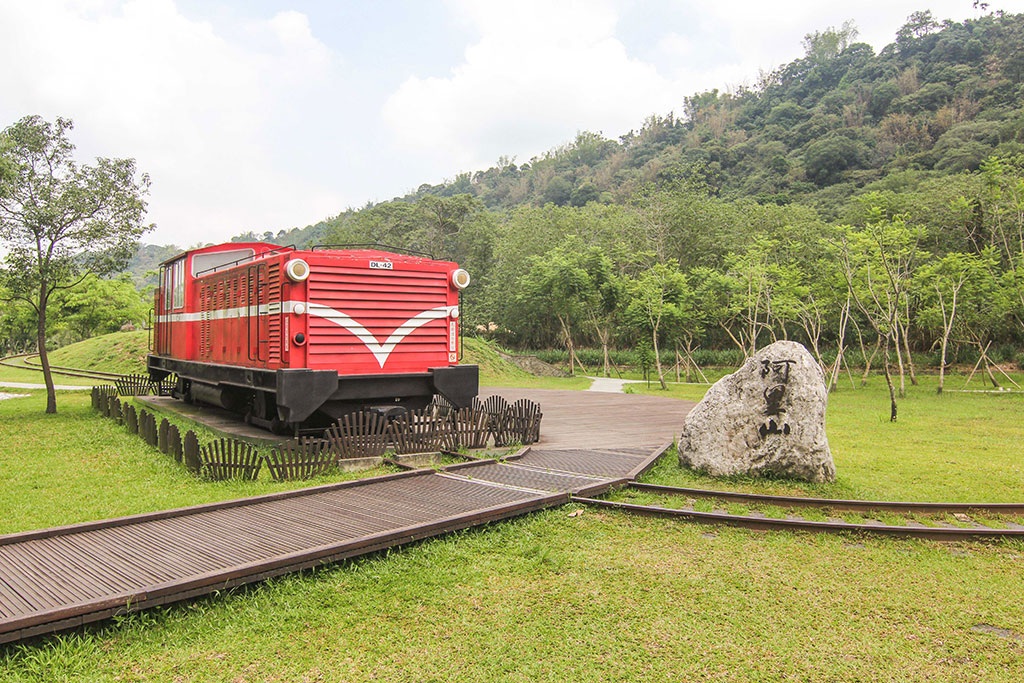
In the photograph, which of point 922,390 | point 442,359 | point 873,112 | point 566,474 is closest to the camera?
point 566,474

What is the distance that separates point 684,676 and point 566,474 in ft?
15.4

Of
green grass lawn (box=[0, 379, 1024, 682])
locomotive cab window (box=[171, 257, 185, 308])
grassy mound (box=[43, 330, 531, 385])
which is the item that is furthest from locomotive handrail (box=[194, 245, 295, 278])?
grassy mound (box=[43, 330, 531, 385])

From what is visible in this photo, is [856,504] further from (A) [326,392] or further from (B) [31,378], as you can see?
(B) [31,378]

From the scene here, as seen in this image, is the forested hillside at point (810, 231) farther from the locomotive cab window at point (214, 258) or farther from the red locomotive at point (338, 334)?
the locomotive cab window at point (214, 258)

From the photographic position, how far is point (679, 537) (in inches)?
240

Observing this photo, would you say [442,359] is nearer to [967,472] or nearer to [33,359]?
[967,472]

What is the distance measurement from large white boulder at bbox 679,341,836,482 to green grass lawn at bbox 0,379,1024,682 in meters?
2.16

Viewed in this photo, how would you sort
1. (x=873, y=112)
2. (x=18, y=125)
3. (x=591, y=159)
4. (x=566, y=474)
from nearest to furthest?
1. (x=566, y=474)
2. (x=18, y=125)
3. (x=873, y=112)
4. (x=591, y=159)

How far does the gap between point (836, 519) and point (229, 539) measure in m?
5.70

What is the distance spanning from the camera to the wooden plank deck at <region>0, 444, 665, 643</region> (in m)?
A: 4.15

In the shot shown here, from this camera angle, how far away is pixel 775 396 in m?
8.24

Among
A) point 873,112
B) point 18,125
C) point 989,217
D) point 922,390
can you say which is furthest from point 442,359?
point 873,112

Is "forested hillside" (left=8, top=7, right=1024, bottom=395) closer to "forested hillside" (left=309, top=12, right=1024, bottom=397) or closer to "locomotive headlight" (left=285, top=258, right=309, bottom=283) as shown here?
"forested hillside" (left=309, top=12, right=1024, bottom=397)

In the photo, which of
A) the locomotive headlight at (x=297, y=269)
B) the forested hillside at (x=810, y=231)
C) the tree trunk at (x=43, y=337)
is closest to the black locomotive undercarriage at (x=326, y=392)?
the locomotive headlight at (x=297, y=269)
